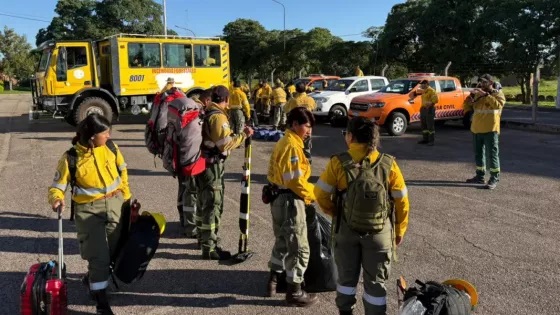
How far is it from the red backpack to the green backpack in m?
2.53

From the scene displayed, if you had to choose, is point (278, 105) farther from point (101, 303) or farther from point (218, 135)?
point (101, 303)

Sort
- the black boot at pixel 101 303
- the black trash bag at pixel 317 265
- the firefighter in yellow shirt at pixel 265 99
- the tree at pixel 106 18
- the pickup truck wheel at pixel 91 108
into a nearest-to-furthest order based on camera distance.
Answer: the black boot at pixel 101 303 < the black trash bag at pixel 317 265 < the pickup truck wheel at pixel 91 108 < the firefighter in yellow shirt at pixel 265 99 < the tree at pixel 106 18

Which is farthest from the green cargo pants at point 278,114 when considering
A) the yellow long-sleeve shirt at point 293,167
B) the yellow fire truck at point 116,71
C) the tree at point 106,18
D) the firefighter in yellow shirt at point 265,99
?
the tree at point 106,18

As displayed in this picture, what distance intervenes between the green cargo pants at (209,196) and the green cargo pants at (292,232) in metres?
1.02

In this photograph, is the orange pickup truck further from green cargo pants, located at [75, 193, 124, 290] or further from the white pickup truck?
green cargo pants, located at [75, 193, 124, 290]

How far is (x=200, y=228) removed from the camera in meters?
4.84

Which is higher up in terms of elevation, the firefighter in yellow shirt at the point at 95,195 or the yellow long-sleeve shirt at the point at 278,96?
the yellow long-sleeve shirt at the point at 278,96

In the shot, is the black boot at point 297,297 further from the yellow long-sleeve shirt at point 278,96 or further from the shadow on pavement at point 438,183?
the yellow long-sleeve shirt at point 278,96

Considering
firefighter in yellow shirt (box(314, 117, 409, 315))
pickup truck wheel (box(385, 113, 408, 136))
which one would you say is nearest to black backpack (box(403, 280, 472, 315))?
firefighter in yellow shirt (box(314, 117, 409, 315))

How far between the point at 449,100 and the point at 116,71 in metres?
10.7

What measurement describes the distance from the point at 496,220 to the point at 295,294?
3.57 m

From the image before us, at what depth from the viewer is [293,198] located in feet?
12.5

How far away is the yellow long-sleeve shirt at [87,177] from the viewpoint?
3.53m

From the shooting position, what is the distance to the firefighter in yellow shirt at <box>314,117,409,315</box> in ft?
10.1
